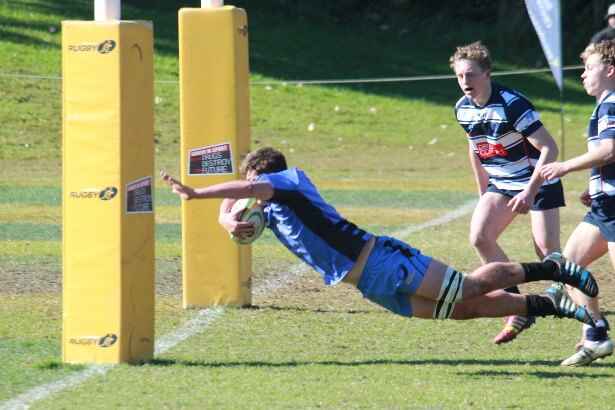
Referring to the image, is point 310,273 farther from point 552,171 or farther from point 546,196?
point 552,171

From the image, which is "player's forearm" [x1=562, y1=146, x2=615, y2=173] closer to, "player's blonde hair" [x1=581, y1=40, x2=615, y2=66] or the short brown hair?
"player's blonde hair" [x1=581, y1=40, x2=615, y2=66]

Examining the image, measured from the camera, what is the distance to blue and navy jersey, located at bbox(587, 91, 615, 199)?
709 cm

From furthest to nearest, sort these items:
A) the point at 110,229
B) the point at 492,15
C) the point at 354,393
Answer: the point at 492,15 → the point at 110,229 → the point at 354,393

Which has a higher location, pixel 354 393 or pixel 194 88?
pixel 194 88

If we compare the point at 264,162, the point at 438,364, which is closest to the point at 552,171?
the point at 438,364

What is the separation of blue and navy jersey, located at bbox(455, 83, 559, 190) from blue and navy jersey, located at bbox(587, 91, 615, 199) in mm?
742

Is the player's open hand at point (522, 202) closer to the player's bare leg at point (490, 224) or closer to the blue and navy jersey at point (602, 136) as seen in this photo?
the blue and navy jersey at point (602, 136)

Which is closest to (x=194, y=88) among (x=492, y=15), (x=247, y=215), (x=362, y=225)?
(x=247, y=215)

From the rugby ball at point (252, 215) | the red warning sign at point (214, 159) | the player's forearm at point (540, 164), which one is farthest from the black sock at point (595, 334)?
the red warning sign at point (214, 159)

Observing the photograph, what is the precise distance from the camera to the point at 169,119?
25516 millimetres

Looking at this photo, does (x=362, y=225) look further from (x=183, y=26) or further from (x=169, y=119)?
(x=169, y=119)

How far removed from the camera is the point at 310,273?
11.1 meters

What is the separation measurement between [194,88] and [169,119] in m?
16.4

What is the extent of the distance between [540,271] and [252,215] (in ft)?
5.68
